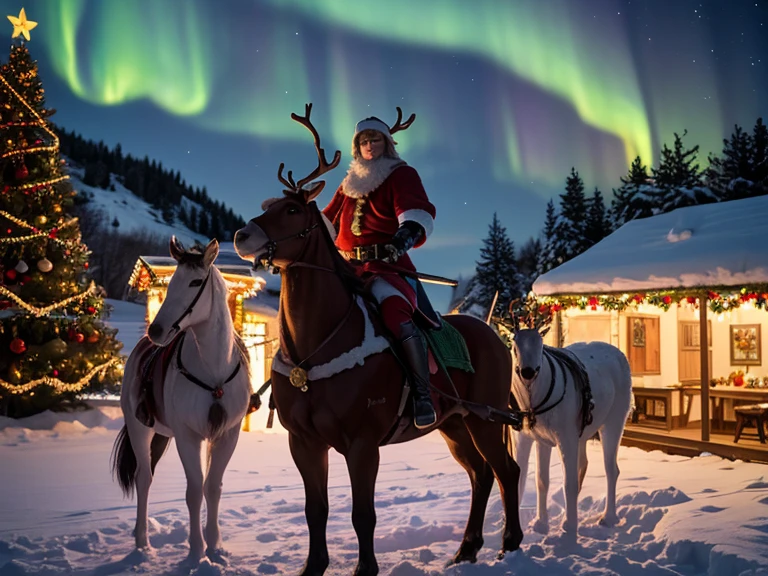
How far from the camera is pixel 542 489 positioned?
6219 mm

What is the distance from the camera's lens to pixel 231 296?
13.6 m

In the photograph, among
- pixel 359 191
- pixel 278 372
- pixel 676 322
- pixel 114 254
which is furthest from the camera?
pixel 114 254

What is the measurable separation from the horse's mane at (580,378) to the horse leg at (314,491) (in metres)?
3.09

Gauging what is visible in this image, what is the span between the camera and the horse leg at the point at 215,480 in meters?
5.05

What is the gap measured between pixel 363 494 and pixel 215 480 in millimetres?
1649

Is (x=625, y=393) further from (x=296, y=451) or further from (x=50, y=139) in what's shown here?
(x=50, y=139)

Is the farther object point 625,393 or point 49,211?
point 49,211

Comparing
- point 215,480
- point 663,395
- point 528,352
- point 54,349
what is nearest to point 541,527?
point 528,352

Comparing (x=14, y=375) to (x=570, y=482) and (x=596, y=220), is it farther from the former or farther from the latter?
(x=596, y=220)

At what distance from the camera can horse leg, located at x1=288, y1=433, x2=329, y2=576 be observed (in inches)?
162

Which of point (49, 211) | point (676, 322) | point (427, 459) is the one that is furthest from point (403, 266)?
point (676, 322)

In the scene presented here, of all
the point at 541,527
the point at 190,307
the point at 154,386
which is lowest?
the point at 541,527

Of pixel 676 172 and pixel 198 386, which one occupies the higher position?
pixel 676 172

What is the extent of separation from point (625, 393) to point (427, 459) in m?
4.86
